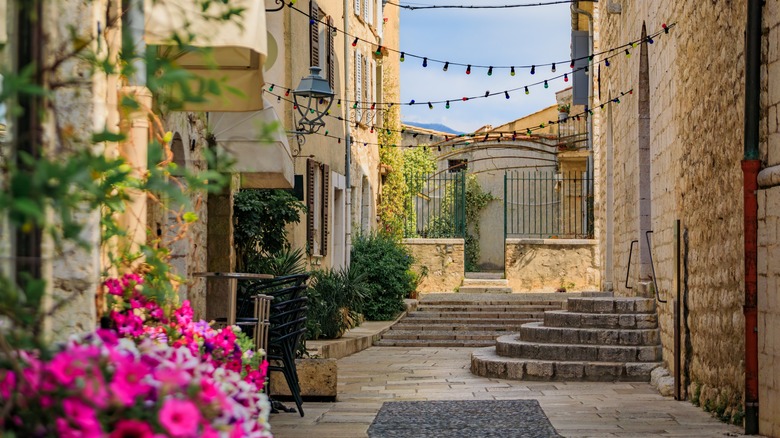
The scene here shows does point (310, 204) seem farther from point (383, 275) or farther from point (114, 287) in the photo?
point (114, 287)

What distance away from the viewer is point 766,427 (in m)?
A: 7.27

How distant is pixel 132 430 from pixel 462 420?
6243 mm

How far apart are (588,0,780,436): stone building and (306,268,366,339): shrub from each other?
3810mm

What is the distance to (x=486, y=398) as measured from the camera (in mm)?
9984

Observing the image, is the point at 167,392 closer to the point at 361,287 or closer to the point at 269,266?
the point at 269,266

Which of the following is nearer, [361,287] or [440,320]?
[361,287]

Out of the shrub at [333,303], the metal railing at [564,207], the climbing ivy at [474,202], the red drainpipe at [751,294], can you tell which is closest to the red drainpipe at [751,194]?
the red drainpipe at [751,294]

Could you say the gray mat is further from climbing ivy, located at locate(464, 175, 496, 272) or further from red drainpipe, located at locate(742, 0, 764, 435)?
climbing ivy, located at locate(464, 175, 496, 272)

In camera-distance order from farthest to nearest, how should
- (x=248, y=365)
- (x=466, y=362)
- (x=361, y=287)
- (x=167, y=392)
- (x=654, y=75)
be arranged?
(x=361, y=287)
(x=466, y=362)
(x=654, y=75)
(x=248, y=365)
(x=167, y=392)

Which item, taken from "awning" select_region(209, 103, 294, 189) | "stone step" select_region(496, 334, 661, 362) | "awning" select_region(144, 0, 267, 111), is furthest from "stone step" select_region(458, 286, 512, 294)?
"awning" select_region(144, 0, 267, 111)

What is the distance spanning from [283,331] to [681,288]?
14.3 feet

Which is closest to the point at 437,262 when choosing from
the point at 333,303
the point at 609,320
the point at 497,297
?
the point at 497,297

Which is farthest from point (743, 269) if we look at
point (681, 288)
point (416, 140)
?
point (416, 140)

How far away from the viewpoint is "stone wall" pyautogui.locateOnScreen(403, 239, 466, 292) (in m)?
22.8
